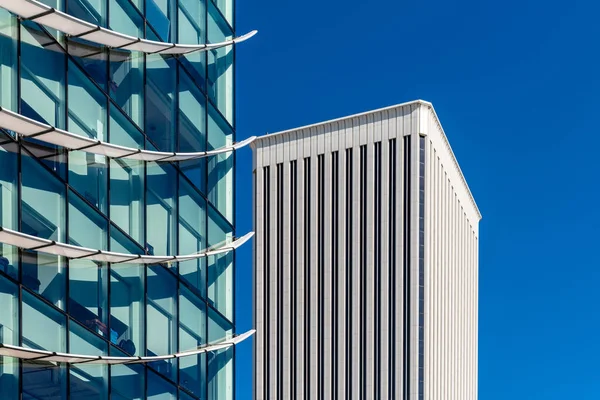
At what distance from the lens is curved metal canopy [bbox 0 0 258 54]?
25359mm

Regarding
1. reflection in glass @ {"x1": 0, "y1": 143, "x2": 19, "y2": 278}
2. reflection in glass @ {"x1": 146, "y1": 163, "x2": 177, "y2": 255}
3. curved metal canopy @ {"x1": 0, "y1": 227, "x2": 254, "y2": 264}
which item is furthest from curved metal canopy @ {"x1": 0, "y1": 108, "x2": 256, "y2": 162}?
curved metal canopy @ {"x1": 0, "y1": 227, "x2": 254, "y2": 264}

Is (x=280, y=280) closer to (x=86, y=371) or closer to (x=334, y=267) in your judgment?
(x=334, y=267)

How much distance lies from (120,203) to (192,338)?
5.48m

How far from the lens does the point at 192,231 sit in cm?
3356

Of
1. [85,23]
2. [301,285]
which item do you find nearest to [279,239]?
[301,285]

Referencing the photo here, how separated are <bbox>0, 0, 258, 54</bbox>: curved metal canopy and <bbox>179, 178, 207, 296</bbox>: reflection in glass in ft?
12.8

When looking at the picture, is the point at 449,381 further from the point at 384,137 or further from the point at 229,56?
the point at 229,56

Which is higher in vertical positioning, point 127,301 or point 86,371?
point 127,301

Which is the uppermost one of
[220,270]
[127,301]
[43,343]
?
[220,270]

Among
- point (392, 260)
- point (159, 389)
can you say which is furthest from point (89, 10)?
point (392, 260)

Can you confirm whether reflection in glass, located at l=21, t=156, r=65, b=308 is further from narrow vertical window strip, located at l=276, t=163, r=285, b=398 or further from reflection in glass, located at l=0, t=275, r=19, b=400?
narrow vertical window strip, located at l=276, t=163, r=285, b=398

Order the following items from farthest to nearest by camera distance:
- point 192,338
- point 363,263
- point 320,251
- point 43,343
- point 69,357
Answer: point 320,251 → point 363,263 → point 192,338 → point 69,357 → point 43,343

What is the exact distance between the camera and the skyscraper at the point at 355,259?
434 feet

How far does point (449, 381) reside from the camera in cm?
15025
